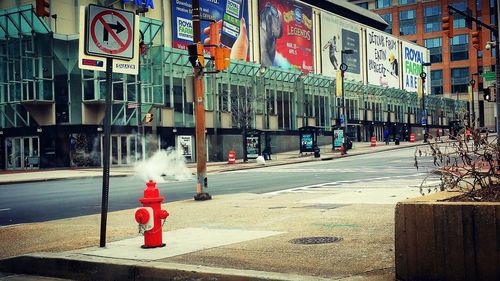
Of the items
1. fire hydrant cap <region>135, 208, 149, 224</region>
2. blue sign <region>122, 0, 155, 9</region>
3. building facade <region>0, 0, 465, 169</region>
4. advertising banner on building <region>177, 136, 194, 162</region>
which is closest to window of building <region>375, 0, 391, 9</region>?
building facade <region>0, 0, 465, 169</region>

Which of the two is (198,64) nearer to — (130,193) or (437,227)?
(130,193)

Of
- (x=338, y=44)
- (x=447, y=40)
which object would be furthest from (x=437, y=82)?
(x=338, y=44)

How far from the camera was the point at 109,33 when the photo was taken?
26.1 ft

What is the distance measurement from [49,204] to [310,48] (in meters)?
56.0

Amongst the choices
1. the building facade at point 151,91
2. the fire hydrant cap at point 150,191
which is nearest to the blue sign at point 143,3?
the building facade at point 151,91

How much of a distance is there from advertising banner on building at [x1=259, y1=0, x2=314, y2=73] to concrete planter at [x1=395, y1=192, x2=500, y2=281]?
5626 cm

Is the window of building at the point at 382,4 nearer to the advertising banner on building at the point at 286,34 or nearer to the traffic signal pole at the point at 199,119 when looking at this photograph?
the advertising banner on building at the point at 286,34

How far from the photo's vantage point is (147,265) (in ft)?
21.5

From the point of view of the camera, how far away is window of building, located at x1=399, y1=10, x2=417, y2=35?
115 meters

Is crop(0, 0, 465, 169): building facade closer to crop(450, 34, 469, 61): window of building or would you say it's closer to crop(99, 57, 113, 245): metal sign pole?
crop(99, 57, 113, 245): metal sign pole

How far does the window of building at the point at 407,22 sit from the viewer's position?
115 meters

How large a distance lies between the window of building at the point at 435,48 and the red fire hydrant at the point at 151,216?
11305 centimetres

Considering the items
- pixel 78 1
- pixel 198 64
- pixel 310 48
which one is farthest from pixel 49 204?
pixel 310 48

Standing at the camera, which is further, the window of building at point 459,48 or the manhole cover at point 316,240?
the window of building at point 459,48
